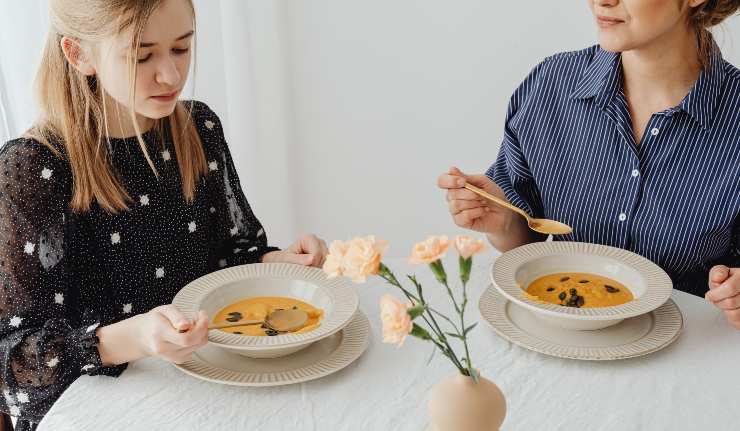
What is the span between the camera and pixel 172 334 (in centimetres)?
122

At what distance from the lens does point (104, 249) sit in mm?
1562

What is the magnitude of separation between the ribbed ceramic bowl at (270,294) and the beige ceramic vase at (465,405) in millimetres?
298

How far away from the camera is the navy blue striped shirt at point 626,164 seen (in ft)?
5.42

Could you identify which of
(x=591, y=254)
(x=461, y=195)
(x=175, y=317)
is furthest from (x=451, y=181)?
(x=175, y=317)

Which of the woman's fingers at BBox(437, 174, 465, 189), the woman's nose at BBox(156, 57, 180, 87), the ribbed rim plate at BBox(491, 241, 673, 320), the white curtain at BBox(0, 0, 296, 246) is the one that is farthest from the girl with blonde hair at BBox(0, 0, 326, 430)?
the white curtain at BBox(0, 0, 296, 246)

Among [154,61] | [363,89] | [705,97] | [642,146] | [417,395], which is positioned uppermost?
[154,61]

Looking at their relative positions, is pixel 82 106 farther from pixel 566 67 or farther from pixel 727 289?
pixel 727 289

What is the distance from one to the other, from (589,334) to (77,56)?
0.98 meters

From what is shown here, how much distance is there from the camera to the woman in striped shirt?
164 cm

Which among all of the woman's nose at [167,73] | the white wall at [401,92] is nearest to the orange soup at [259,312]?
the woman's nose at [167,73]

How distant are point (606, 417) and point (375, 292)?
0.50 meters

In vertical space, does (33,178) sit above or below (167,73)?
below

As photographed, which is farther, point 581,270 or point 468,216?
point 468,216

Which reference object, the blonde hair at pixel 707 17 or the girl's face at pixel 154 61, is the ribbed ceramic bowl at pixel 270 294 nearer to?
the girl's face at pixel 154 61
